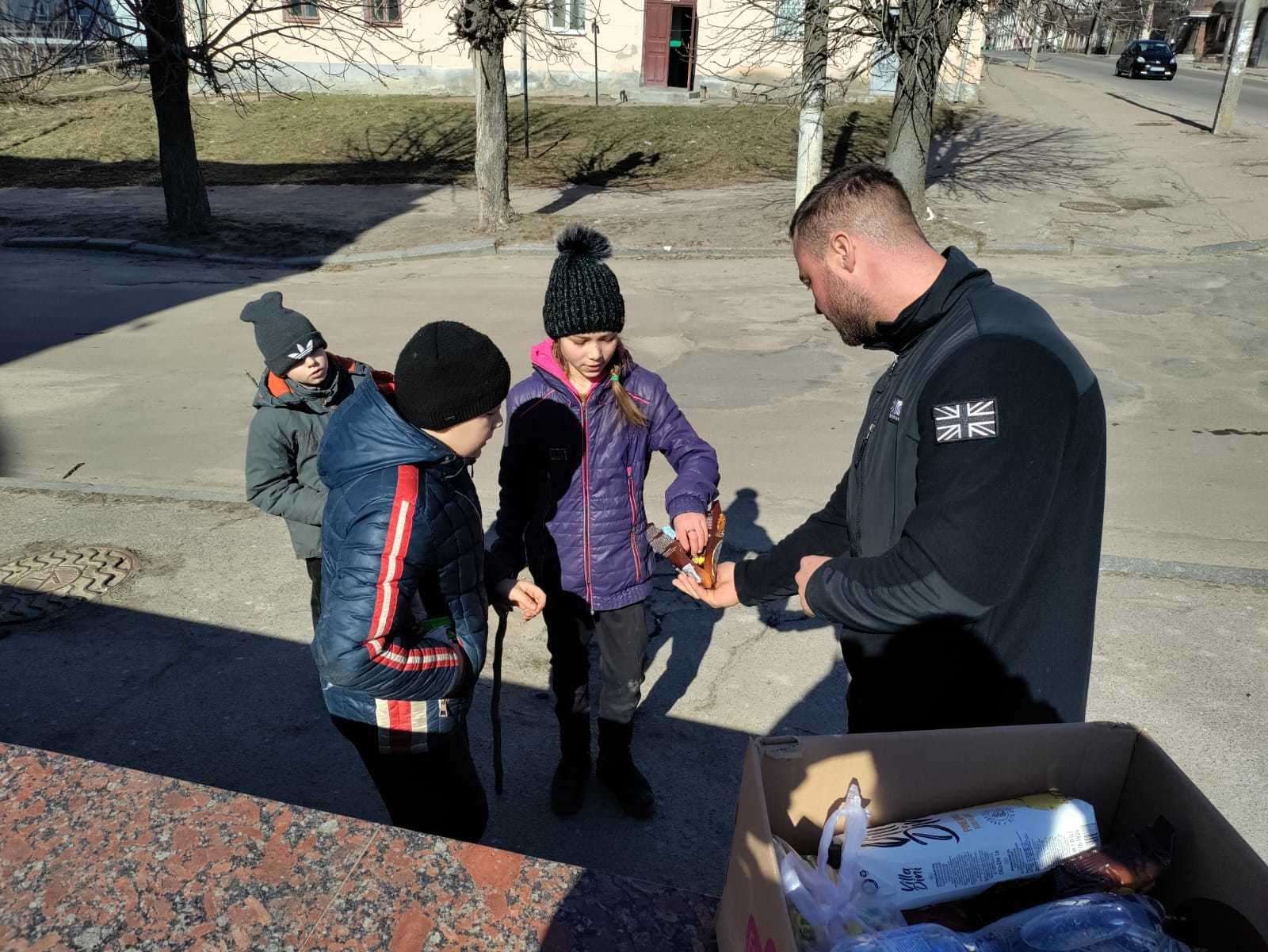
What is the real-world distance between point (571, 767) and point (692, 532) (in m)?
1.19

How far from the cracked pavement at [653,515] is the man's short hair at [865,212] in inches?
92.5

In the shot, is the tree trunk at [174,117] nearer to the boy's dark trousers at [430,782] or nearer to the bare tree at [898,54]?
the bare tree at [898,54]

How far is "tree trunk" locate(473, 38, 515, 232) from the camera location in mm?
13477

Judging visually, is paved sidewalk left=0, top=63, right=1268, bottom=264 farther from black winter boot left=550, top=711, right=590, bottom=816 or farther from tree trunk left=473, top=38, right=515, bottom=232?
black winter boot left=550, top=711, right=590, bottom=816

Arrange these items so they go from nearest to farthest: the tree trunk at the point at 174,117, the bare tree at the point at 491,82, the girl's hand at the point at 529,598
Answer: the girl's hand at the point at 529,598 → the bare tree at the point at 491,82 → the tree trunk at the point at 174,117

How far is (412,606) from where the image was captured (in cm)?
246

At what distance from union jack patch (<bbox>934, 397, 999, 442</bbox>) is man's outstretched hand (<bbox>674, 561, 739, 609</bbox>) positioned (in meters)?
1.09

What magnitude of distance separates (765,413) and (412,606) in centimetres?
553

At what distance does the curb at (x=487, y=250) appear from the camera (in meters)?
12.8

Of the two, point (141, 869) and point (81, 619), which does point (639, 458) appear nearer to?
point (141, 869)

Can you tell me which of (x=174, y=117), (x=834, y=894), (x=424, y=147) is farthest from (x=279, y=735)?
(x=424, y=147)

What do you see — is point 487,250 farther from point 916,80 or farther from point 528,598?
point 528,598

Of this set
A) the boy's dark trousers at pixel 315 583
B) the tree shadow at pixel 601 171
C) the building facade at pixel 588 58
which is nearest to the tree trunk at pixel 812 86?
the tree shadow at pixel 601 171

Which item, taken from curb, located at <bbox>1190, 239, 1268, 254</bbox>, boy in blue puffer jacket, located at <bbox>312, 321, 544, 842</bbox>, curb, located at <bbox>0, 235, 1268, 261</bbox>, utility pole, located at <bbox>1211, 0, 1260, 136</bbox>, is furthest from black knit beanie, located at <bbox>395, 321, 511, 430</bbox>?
utility pole, located at <bbox>1211, 0, 1260, 136</bbox>
